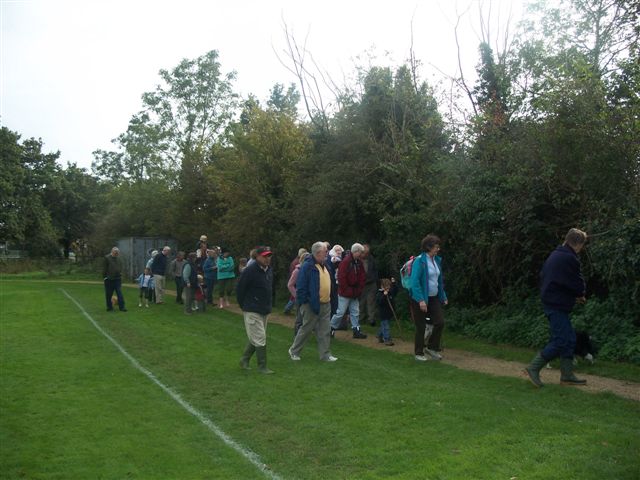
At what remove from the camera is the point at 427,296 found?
1036 centimetres

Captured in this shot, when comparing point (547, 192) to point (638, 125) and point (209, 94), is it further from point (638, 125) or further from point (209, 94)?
point (209, 94)

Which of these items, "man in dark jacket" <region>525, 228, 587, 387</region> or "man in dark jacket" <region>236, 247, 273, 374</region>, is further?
"man in dark jacket" <region>236, 247, 273, 374</region>

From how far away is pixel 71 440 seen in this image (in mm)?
6598

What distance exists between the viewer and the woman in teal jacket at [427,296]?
10297 millimetres

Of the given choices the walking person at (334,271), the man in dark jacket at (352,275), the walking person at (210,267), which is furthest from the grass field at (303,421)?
the walking person at (210,267)

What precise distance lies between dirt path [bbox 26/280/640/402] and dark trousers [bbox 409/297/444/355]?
416mm

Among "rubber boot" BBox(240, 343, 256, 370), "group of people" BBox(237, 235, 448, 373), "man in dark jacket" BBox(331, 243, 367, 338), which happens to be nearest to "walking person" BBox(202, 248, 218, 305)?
"man in dark jacket" BBox(331, 243, 367, 338)

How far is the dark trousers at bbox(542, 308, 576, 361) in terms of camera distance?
26.4ft

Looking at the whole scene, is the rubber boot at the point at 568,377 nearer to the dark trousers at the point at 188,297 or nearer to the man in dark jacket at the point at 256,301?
the man in dark jacket at the point at 256,301

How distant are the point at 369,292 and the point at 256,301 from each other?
6.07 m

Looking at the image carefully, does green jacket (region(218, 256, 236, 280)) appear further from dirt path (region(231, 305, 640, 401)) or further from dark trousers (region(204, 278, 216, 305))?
dirt path (region(231, 305, 640, 401))

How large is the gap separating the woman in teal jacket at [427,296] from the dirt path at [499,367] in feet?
1.38

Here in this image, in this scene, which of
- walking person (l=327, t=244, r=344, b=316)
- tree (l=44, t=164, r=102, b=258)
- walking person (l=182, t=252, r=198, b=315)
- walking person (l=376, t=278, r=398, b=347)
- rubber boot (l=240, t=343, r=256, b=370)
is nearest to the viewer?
rubber boot (l=240, t=343, r=256, b=370)

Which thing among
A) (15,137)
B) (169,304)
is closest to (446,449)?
(169,304)
